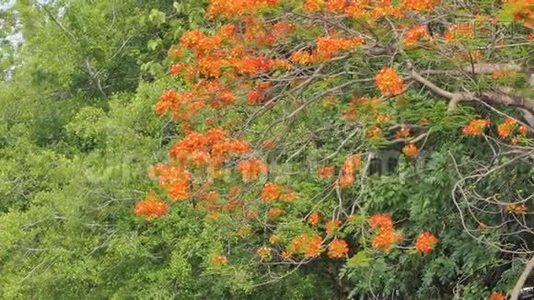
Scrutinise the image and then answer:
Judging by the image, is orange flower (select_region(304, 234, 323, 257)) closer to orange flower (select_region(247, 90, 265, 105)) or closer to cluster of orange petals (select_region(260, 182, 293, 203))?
cluster of orange petals (select_region(260, 182, 293, 203))

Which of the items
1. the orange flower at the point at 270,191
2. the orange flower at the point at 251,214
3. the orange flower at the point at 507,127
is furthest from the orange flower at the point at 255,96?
the orange flower at the point at 507,127

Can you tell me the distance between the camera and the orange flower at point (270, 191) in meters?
5.34

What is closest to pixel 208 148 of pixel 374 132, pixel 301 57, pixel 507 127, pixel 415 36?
pixel 301 57

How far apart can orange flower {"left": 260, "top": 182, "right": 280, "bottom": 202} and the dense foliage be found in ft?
0.04

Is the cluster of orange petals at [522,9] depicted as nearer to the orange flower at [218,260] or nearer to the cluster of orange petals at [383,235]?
the cluster of orange petals at [383,235]

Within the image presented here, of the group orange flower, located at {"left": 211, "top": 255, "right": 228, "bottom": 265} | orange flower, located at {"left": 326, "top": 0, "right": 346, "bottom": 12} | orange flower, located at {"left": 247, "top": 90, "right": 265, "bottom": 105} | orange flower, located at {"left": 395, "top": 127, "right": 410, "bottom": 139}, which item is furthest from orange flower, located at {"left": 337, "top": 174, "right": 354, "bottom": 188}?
orange flower, located at {"left": 211, "top": 255, "right": 228, "bottom": 265}

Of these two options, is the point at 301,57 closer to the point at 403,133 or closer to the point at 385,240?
the point at 403,133

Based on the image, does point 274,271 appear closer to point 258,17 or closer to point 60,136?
point 258,17

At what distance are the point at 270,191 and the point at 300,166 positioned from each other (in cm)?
76

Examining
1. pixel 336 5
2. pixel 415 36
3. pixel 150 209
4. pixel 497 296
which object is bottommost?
pixel 497 296

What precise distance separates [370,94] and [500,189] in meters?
1.24

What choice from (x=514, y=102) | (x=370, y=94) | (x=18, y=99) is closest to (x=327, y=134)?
(x=370, y=94)

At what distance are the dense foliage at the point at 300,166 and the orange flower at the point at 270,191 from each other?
0.01 metres

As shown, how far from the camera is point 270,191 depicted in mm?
5336
